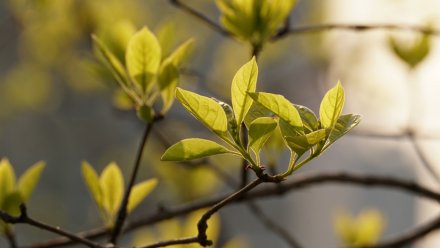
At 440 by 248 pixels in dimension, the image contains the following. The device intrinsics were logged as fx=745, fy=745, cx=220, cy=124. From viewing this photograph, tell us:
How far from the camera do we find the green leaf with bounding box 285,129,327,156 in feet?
1.36

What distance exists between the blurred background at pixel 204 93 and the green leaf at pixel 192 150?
303 millimetres

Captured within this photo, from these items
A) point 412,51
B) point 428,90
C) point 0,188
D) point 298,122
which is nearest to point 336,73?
point 428,90

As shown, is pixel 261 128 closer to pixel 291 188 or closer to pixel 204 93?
pixel 291 188

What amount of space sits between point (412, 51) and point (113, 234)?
19.6 inches

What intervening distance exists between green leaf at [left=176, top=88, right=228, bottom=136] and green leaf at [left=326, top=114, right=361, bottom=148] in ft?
0.21

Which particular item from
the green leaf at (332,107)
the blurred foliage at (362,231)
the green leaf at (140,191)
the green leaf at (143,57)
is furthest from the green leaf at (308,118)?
the blurred foliage at (362,231)

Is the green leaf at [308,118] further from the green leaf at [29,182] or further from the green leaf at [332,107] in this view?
the green leaf at [29,182]

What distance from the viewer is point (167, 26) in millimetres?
733

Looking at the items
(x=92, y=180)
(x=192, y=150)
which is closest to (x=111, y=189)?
(x=92, y=180)

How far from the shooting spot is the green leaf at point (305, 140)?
1.36 ft

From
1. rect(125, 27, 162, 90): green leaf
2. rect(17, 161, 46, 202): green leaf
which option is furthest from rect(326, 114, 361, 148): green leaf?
rect(17, 161, 46, 202): green leaf

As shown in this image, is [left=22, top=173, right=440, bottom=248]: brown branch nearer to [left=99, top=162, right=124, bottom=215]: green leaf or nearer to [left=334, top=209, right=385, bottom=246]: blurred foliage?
[left=99, top=162, right=124, bottom=215]: green leaf

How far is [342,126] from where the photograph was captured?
44 cm

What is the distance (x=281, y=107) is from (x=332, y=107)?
31mm
